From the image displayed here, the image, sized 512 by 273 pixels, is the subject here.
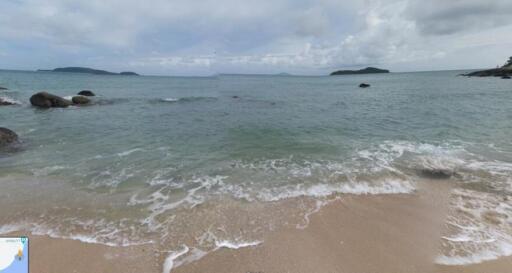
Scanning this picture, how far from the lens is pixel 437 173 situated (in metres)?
8.62

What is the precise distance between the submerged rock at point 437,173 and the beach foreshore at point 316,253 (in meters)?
2.90

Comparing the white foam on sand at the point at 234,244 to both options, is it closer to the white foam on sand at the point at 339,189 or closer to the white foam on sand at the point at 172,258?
the white foam on sand at the point at 172,258

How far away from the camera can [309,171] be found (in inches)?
356

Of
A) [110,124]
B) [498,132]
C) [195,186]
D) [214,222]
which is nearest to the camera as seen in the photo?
[214,222]

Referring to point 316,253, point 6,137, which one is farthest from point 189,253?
point 6,137

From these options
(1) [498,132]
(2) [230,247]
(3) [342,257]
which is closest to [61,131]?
(2) [230,247]

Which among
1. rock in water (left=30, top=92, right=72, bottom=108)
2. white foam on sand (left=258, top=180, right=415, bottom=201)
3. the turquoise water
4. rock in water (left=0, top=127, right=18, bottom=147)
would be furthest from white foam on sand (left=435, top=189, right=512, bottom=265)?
rock in water (left=30, top=92, right=72, bottom=108)

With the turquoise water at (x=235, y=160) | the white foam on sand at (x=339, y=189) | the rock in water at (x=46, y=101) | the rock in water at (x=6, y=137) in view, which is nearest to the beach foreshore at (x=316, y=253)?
the turquoise water at (x=235, y=160)

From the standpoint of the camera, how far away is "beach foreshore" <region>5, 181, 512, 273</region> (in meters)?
4.49

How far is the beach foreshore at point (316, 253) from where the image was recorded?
4488 mm

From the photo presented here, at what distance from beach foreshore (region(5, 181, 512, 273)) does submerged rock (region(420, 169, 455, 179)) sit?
2897 mm

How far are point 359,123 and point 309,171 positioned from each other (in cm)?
1038

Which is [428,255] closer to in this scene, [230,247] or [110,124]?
[230,247]

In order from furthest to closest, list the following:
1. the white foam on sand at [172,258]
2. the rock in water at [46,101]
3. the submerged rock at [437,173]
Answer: the rock in water at [46,101], the submerged rock at [437,173], the white foam on sand at [172,258]
